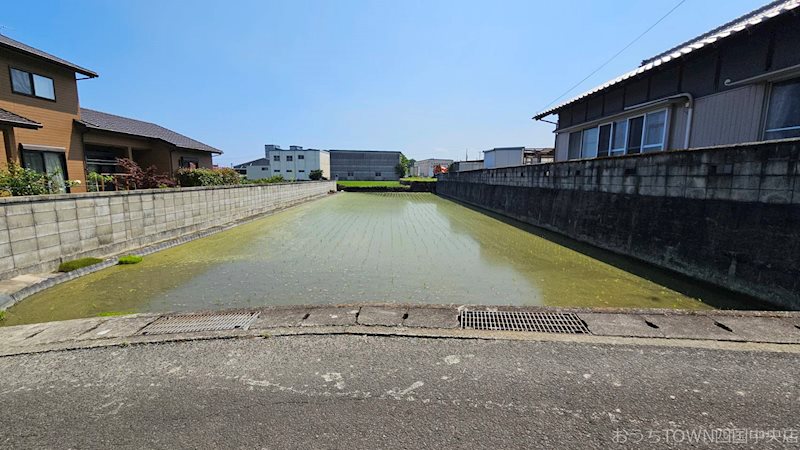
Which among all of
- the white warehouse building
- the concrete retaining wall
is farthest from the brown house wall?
the white warehouse building

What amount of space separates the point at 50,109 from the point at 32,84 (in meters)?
0.83

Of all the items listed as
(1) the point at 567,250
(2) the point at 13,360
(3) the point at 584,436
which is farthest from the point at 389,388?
(1) the point at 567,250

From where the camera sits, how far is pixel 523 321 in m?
3.25

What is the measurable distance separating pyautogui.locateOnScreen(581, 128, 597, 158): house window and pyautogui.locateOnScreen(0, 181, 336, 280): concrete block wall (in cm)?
1195

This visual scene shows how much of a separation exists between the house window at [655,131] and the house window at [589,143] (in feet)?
7.48

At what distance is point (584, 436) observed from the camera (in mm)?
1765

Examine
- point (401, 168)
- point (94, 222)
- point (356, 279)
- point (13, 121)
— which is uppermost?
point (401, 168)

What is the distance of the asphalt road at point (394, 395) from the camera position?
1.78 meters

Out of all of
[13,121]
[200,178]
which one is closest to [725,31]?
[200,178]

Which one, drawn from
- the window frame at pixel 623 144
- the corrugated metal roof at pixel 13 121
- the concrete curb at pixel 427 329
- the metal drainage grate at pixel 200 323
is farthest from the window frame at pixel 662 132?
the corrugated metal roof at pixel 13 121

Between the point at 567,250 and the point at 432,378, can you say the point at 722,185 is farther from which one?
the point at 432,378

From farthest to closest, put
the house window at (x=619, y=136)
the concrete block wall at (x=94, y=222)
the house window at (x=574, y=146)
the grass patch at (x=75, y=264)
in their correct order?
1. the house window at (x=574, y=146)
2. the house window at (x=619, y=136)
3. the grass patch at (x=75, y=264)
4. the concrete block wall at (x=94, y=222)

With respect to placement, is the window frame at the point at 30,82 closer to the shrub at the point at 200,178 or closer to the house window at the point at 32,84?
the house window at the point at 32,84

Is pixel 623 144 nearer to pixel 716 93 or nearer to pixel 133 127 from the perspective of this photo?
pixel 716 93
